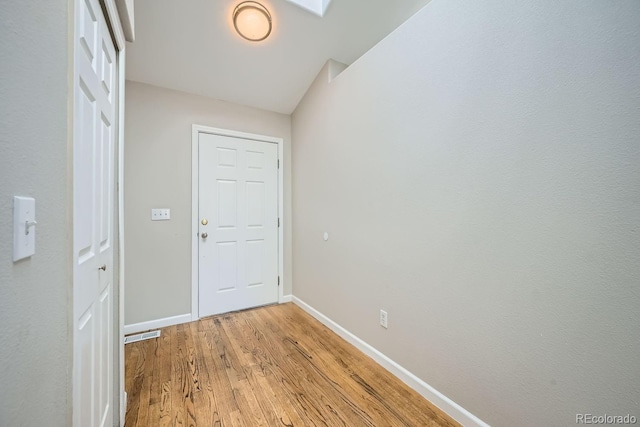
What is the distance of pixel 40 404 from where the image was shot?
519mm

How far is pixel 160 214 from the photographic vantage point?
2.42 meters

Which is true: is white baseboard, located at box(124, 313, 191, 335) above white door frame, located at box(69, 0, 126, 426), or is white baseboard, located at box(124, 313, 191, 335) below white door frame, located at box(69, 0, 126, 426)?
below

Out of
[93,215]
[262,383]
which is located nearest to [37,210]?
[93,215]

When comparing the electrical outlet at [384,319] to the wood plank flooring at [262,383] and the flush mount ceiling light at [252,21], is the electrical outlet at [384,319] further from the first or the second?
the flush mount ceiling light at [252,21]

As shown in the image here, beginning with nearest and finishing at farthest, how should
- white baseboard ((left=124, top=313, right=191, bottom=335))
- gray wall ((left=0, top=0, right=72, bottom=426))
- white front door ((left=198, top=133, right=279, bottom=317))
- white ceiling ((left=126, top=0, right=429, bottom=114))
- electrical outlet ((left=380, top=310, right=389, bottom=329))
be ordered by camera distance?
gray wall ((left=0, top=0, right=72, bottom=426))
electrical outlet ((left=380, top=310, right=389, bottom=329))
white ceiling ((left=126, top=0, right=429, bottom=114))
white baseboard ((left=124, top=313, right=191, bottom=335))
white front door ((left=198, top=133, right=279, bottom=317))

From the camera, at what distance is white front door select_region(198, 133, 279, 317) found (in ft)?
8.64

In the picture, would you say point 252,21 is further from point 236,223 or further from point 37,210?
point 37,210

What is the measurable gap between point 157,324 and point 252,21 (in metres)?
2.82

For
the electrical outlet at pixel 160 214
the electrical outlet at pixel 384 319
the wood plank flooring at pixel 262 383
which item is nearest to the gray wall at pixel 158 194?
the electrical outlet at pixel 160 214

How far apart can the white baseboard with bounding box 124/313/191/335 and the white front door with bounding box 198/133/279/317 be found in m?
0.17

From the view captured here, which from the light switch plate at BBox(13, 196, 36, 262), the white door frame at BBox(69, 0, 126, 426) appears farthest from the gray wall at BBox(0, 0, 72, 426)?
the white door frame at BBox(69, 0, 126, 426)

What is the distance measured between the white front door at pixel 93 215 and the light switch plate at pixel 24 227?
0.85 ft

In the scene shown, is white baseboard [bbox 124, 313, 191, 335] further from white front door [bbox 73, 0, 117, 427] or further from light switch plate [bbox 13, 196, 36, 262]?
light switch plate [bbox 13, 196, 36, 262]

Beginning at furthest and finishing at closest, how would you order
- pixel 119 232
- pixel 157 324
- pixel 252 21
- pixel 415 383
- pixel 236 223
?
pixel 236 223, pixel 157 324, pixel 252 21, pixel 415 383, pixel 119 232
